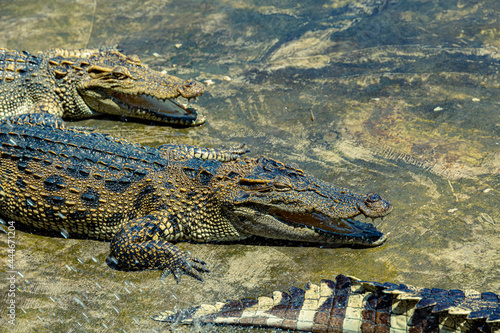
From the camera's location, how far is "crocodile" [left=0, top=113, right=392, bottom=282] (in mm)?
4426

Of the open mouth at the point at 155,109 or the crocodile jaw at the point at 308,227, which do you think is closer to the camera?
the crocodile jaw at the point at 308,227

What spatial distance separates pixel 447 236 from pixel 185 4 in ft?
26.2

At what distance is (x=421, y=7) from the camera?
31.1 ft

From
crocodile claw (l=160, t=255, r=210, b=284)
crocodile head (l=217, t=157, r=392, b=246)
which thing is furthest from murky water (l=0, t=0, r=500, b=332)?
crocodile head (l=217, t=157, r=392, b=246)

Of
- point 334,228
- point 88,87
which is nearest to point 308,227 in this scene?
point 334,228

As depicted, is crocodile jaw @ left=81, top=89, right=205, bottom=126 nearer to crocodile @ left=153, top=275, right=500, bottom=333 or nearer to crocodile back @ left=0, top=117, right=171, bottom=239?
crocodile back @ left=0, top=117, right=171, bottom=239

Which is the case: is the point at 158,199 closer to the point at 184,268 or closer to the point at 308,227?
the point at 184,268

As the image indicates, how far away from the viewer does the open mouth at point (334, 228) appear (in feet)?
14.6

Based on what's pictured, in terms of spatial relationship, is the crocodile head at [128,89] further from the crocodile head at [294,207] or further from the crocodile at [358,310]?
the crocodile at [358,310]

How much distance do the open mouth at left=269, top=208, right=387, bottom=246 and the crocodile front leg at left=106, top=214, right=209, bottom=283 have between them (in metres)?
0.92

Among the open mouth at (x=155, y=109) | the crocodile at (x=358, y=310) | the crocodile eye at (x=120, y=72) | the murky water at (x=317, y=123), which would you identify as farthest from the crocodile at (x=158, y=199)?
the crocodile eye at (x=120, y=72)

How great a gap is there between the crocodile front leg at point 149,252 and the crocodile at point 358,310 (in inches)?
20.2

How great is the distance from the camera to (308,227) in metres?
4.47

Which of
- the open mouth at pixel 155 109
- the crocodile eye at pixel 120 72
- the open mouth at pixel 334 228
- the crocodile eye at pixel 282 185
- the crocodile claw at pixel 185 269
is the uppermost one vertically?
the crocodile eye at pixel 120 72
